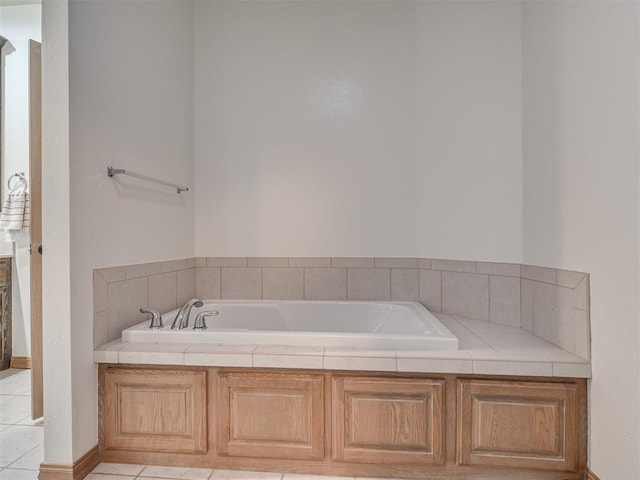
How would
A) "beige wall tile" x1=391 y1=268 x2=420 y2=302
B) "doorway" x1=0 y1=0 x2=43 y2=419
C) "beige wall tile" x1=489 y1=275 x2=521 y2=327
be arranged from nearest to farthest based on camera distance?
1. "beige wall tile" x1=489 y1=275 x2=521 y2=327
2. "beige wall tile" x1=391 y1=268 x2=420 y2=302
3. "doorway" x1=0 y1=0 x2=43 y2=419

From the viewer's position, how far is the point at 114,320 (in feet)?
5.97

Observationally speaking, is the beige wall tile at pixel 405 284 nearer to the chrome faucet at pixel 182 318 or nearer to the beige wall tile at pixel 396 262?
the beige wall tile at pixel 396 262

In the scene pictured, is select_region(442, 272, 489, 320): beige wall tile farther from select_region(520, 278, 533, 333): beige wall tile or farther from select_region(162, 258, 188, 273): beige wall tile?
select_region(162, 258, 188, 273): beige wall tile

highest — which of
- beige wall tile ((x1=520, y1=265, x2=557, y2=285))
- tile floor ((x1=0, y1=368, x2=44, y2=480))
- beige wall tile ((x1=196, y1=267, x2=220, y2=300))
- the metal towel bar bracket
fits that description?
the metal towel bar bracket

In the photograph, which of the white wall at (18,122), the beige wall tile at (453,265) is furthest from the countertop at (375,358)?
the white wall at (18,122)

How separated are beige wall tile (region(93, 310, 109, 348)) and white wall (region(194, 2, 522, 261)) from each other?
3.32 feet

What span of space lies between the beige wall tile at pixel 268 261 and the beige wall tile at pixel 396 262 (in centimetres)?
64

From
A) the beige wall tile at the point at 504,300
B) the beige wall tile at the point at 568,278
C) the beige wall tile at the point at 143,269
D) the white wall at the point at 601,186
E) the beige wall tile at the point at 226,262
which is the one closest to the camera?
the white wall at the point at 601,186

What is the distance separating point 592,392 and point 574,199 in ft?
2.66

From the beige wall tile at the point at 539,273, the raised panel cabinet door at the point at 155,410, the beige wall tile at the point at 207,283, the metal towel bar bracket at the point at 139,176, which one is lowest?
the raised panel cabinet door at the point at 155,410

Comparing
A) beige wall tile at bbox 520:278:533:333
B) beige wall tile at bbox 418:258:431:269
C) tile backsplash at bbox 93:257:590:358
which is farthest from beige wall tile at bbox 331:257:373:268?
beige wall tile at bbox 520:278:533:333

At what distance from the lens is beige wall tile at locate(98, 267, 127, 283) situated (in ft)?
5.73

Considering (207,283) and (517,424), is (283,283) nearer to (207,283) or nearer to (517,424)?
(207,283)

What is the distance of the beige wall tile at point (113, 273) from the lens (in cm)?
175
